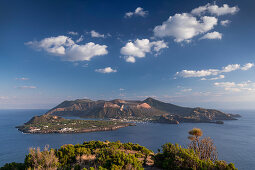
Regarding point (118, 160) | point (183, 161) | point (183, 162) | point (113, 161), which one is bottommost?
point (183, 162)

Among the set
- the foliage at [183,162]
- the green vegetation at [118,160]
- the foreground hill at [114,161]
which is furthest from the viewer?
the green vegetation at [118,160]

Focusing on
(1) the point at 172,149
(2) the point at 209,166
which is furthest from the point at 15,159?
(2) the point at 209,166

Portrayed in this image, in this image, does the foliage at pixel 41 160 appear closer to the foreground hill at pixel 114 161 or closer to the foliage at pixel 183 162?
the foreground hill at pixel 114 161

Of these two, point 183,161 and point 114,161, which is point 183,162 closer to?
point 183,161

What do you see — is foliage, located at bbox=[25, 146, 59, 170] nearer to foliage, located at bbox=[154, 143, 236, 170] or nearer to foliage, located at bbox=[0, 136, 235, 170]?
foliage, located at bbox=[0, 136, 235, 170]

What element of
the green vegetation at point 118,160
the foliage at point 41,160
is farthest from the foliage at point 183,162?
the foliage at point 41,160

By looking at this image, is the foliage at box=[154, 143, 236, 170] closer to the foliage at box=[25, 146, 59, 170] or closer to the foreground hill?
the foreground hill

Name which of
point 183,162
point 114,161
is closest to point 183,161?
point 183,162

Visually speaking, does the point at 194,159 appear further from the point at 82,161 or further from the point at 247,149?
the point at 247,149

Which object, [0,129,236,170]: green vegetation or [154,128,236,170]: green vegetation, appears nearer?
[154,128,236,170]: green vegetation

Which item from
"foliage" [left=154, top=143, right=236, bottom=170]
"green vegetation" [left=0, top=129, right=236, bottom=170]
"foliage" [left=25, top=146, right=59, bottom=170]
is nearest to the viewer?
"foliage" [left=154, top=143, right=236, bottom=170]

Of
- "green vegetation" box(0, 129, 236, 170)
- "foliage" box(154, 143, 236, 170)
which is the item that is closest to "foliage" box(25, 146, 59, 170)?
"green vegetation" box(0, 129, 236, 170)

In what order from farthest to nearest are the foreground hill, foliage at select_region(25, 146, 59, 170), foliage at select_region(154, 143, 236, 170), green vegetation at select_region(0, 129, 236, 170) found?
foliage at select_region(25, 146, 59, 170)
green vegetation at select_region(0, 129, 236, 170)
the foreground hill
foliage at select_region(154, 143, 236, 170)
